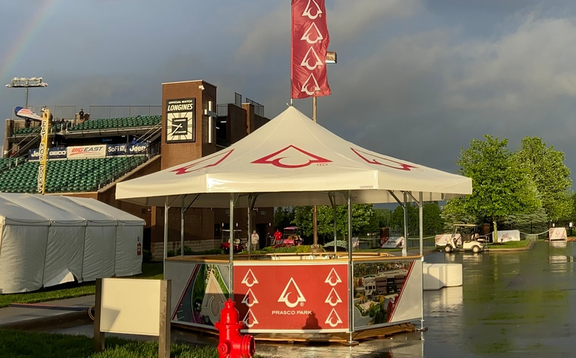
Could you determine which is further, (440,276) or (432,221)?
(432,221)

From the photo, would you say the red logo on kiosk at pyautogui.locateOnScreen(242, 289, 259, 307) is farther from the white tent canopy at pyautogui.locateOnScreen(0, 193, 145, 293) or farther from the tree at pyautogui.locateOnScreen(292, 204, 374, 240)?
the tree at pyautogui.locateOnScreen(292, 204, 374, 240)

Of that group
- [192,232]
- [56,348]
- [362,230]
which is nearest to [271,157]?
[56,348]

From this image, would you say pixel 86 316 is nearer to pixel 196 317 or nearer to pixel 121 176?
pixel 196 317

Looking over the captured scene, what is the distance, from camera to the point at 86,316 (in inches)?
514

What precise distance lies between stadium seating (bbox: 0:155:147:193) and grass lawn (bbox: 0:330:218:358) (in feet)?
86.3

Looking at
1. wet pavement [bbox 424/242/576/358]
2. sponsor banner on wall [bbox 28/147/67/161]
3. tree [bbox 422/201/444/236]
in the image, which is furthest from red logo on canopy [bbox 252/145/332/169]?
tree [bbox 422/201/444/236]

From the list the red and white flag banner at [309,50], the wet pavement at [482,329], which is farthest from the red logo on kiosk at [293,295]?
the red and white flag banner at [309,50]

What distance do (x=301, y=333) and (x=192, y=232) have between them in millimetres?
31457

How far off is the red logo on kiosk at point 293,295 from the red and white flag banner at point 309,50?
17.9 feet

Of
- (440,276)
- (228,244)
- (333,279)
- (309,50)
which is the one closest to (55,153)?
(228,244)

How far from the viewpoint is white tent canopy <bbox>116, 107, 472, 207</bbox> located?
9.58m

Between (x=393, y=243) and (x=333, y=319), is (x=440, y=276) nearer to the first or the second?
(x=333, y=319)

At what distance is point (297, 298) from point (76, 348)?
3616 millimetres

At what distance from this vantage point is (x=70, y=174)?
38.5 meters
